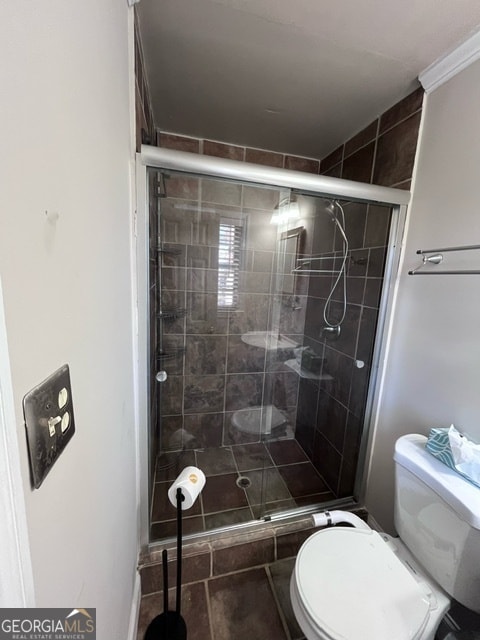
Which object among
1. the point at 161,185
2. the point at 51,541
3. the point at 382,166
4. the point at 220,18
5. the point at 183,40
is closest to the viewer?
Answer: the point at 51,541

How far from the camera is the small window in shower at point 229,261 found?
193 cm

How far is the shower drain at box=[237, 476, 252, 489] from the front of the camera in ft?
5.77

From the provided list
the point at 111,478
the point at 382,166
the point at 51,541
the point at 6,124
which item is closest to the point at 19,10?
the point at 6,124

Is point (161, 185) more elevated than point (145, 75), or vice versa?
point (145, 75)

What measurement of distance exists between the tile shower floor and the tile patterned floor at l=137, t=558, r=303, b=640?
229 millimetres

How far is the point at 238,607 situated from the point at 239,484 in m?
0.61

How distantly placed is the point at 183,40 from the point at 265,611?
2537 millimetres

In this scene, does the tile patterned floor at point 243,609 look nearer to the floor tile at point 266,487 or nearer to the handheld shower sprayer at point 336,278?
the floor tile at point 266,487

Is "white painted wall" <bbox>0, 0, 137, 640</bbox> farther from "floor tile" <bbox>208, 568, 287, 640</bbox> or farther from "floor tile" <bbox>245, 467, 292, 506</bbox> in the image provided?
"floor tile" <bbox>245, 467, 292, 506</bbox>

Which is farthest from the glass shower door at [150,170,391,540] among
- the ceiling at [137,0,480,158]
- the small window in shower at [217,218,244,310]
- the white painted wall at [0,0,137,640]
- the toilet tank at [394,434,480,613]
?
the white painted wall at [0,0,137,640]

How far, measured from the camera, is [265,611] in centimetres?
119

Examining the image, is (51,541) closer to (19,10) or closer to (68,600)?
(68,600)

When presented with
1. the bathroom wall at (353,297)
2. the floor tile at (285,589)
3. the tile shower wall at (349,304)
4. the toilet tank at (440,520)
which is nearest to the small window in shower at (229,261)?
the tile shower wall at (349,304)

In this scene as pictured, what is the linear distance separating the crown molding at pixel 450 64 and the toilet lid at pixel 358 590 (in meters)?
1.98
